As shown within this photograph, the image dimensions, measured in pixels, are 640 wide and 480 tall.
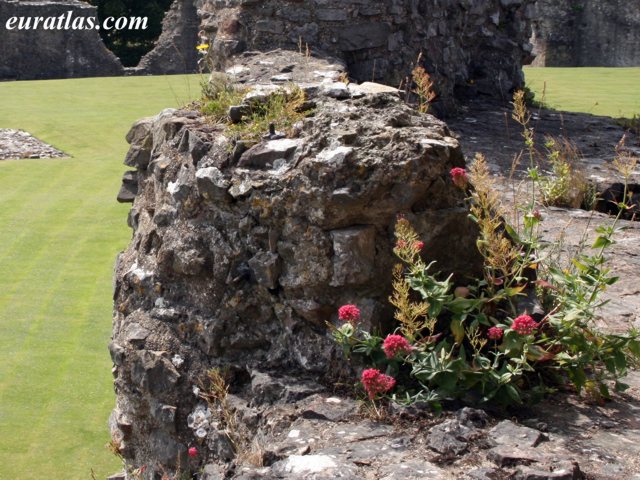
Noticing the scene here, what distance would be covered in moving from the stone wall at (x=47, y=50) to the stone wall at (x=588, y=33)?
42.4ft

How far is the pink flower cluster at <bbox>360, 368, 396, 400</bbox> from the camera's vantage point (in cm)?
375

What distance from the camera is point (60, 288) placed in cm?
1020

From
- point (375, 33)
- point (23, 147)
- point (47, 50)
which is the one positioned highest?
point (375, 33)

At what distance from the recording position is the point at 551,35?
28.6m

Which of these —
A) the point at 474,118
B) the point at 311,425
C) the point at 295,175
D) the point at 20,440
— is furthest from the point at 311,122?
the point at 474,118

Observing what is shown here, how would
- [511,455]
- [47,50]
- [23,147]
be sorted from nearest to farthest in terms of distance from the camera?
[511,455] < [23,147] < [47,50]

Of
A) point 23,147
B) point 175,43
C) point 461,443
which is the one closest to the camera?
point 461,443

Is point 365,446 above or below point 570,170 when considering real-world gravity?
below

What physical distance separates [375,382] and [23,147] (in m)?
13.6

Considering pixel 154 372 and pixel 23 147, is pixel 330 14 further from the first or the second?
pixel 23 147

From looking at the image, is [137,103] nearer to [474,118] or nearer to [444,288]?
[474,118]

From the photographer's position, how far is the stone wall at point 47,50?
1109 inches

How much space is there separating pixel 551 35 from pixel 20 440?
24.3m

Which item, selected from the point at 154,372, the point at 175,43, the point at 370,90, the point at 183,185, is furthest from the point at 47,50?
the point at 154,372
